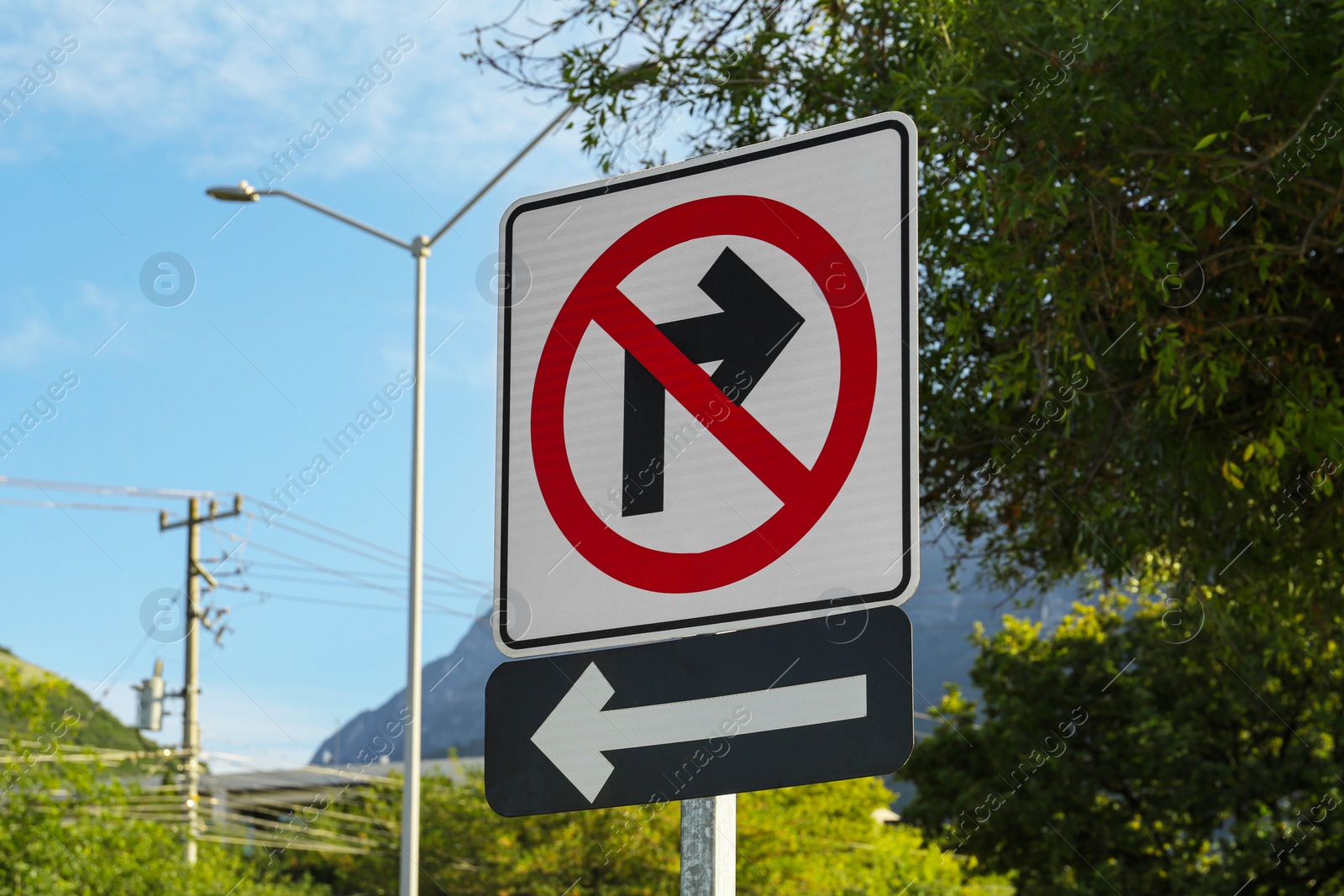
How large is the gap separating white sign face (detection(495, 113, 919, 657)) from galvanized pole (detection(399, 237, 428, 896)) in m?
8.81

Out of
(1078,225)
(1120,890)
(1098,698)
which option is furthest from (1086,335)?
(1098,698)

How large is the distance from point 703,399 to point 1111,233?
421 cm

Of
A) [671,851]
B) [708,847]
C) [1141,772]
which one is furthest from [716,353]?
[671,851]

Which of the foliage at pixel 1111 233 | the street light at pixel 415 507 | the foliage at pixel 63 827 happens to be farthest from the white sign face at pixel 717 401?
the foliage at pixel 63 827

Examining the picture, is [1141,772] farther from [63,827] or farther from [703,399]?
[703,399]

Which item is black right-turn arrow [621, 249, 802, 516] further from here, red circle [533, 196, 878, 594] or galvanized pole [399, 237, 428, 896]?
galvanized pole [399, 237, 428, 896]

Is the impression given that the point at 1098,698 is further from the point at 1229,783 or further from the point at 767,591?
the point at 767,591

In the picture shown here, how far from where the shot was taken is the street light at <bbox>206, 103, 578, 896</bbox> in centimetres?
1078

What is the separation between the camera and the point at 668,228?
1.75 metres

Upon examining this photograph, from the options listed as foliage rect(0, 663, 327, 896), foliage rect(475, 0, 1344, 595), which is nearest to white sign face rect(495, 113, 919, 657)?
foliage rect(475, 0, 1344, 595)

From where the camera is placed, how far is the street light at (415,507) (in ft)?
35.4

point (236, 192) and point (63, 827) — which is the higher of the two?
point (236, 192)

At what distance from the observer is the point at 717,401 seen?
1.63m

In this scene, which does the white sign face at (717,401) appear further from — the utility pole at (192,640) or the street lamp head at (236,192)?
the utility pole at (192,640)
